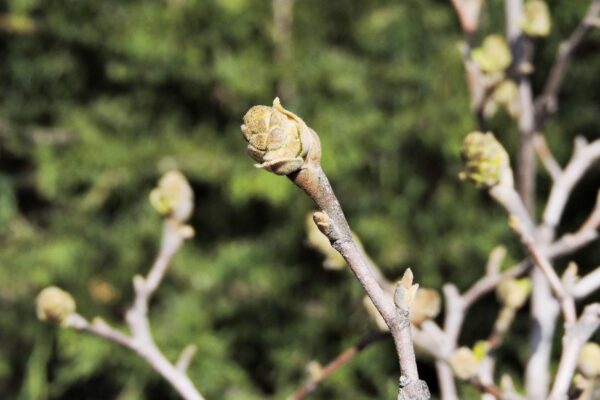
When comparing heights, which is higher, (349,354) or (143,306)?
(143,306)

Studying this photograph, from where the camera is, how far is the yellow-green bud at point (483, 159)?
1.48 ft

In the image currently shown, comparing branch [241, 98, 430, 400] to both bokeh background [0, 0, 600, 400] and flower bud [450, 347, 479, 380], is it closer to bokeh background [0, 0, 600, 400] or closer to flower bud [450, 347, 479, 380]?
flower bud [450, 347, 479, 380]

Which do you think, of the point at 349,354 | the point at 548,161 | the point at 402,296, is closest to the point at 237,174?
the point at 548,161

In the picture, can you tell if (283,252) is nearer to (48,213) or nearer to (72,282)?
(72,282)

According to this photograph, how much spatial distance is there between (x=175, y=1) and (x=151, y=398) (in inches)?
28.0

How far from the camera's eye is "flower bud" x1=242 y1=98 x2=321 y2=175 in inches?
11.6

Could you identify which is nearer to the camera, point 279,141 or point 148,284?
point 279,141

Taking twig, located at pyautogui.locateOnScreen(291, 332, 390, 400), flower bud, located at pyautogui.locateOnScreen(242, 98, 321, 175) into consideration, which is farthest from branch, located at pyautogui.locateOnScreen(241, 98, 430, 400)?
twig, located at pyautogui.locateOnScreen(291, 332, 390, 400)

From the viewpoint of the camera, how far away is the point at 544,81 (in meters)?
1.16

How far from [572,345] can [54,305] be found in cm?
33

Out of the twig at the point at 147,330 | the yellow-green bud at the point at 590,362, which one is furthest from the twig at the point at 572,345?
the twig at the point at 147,330

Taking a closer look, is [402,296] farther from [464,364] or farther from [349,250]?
[464,364]

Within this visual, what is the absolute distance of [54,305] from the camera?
19.5 inches

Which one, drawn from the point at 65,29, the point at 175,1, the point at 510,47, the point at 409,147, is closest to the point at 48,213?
the point at 65,29
